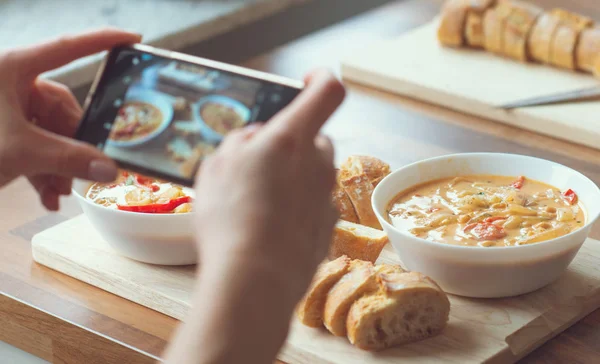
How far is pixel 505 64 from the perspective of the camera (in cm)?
244

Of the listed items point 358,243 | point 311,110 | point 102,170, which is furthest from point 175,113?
point 358,243

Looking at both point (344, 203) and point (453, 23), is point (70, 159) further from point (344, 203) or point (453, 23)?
point (453, 23)

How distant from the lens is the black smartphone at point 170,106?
1109mm

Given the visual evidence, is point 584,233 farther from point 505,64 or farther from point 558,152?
point 505,64

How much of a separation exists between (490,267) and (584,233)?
16cm

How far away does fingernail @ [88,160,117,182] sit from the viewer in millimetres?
1121

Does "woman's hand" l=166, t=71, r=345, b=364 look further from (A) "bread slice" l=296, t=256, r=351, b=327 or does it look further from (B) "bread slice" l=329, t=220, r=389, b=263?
(B) "bread slice" l=329, t=220, r=389, b=263

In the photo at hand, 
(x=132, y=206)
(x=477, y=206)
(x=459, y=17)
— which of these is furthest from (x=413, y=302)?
(x=459, y=17)

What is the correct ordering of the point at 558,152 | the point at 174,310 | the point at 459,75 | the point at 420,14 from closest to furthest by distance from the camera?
the point at 174,310 < the point at 558,152 < the point at 459,75 < the point at 420,14

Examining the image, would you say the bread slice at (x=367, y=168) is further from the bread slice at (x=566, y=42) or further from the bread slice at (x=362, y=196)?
the bread slice at (x=566, y=42)

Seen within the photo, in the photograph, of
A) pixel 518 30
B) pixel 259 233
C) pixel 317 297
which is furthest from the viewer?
pixel 518 30

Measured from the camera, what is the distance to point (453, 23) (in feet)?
8.29

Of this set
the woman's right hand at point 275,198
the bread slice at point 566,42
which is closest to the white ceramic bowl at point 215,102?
the woman's right hand at point 275,198

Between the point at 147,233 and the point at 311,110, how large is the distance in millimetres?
651
